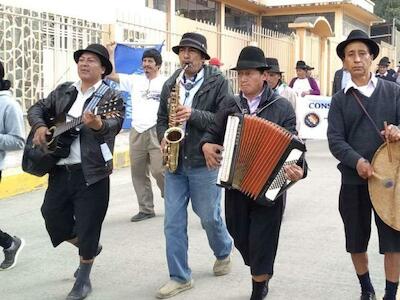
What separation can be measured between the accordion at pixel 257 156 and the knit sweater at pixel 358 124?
0.38 metres

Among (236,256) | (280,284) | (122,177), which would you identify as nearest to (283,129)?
(280,284)

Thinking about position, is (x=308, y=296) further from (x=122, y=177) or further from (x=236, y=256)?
(x=122, y=177)

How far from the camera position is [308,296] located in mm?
4484

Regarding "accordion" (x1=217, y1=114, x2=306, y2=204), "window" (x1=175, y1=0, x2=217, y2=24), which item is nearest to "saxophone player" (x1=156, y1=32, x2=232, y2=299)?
"accordion" (x1=217, y1=114, x2=306, y2=204)

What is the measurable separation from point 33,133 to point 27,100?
5749 mm

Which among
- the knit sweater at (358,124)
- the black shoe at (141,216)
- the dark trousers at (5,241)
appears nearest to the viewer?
the knit sweater at (358,124)

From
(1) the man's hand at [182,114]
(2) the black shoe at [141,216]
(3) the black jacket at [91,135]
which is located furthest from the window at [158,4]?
(1) the man's hand at [182,114]

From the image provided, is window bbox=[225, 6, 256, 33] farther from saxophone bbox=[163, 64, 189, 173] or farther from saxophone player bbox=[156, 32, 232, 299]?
saxophone bbox=[163, 64, 189, 173]

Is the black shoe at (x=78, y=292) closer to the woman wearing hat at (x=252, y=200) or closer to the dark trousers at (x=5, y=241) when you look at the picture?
the dark trousers at (x=5, y=241)

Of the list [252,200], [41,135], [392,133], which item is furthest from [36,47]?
[392,133]

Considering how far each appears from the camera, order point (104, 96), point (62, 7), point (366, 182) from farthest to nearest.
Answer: point (62, 7) → point (104, 96) → point (366, 182)

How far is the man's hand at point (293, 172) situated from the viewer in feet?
12.1

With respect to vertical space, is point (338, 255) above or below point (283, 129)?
below

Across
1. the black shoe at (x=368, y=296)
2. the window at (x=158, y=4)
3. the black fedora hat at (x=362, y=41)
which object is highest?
the window at (x=158, y=4)
